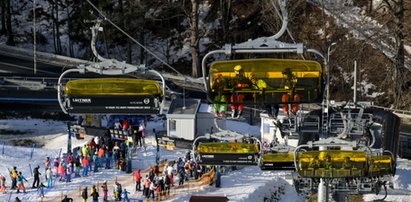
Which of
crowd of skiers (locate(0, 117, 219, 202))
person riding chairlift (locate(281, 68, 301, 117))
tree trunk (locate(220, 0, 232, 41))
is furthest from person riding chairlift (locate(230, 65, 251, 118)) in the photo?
tree trunk (locate(220, 0, 232, 41))

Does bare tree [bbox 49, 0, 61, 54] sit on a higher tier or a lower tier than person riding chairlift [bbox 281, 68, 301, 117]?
higher

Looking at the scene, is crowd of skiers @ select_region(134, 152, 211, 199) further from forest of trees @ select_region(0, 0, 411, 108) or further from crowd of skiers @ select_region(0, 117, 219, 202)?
forest of trees @ select_region(0, 0, 411, 108)

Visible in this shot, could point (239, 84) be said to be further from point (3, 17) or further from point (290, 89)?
point (3, 17)

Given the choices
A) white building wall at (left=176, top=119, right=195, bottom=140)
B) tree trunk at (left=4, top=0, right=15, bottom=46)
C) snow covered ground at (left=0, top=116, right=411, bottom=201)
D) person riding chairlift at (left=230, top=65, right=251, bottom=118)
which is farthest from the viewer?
tree trunk at (left=4, top=0, right=15, bottom=46)

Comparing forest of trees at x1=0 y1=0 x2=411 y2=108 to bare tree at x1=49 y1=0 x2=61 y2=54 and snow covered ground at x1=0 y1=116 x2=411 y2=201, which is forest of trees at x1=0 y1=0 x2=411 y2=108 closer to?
bare tree at x1=49 y1=0 x2=61 y2=54

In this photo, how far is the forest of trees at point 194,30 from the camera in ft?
216

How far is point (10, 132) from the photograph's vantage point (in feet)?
171

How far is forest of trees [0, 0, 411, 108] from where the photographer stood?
65688 mm

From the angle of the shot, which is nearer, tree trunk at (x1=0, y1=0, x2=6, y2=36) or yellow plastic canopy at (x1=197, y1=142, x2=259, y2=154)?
yellow plastic canopy at (x1=197, y1=142, x2=259, y2=154)

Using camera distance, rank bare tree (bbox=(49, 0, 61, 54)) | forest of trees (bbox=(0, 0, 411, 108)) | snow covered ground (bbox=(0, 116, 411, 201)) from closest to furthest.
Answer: snow covered ground (bbox=(0, 116, 411, 201)) → forest of trees (bbox=(0, 0, 411, 108)) → bare tree (bbox=(49, 0, 61, 54))

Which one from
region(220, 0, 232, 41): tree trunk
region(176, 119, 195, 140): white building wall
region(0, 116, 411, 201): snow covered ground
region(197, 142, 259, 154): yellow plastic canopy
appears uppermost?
region(220, 0, 232, 41): tree trunk

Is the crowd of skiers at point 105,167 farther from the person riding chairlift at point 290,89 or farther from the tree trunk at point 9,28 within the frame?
the tree trunk at point 9,28

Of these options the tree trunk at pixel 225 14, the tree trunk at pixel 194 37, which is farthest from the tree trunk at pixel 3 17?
the tree trunk at pixel 225 14

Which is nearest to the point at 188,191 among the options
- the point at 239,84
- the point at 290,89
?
the point at 239,84
